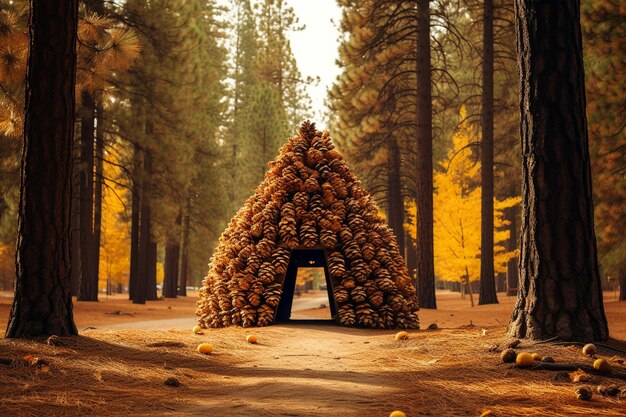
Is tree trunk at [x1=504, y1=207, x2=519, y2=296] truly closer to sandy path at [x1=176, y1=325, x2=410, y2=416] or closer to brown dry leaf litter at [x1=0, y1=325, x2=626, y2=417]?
brown dry leaf litter at [x1=0, y1=325, x2=626, y2=417]

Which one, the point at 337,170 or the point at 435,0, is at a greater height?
the point at 435,0

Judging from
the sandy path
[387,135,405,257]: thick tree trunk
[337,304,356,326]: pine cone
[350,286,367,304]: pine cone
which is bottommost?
the sandy path

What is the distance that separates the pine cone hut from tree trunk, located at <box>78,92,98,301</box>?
9982 millimetres

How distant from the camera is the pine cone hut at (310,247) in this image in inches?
424

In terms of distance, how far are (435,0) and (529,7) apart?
1349cm

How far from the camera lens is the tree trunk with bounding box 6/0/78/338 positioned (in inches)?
282

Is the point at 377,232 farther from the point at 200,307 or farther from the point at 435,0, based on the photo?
the point at 435,0

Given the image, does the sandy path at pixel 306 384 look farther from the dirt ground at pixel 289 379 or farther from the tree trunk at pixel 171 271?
the tree trunk at pixel 171 271

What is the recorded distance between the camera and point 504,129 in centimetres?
3155

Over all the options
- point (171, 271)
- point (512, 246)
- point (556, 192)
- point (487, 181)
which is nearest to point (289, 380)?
point (556, 192)

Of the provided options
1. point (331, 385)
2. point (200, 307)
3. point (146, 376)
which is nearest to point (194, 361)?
point (146, 376)

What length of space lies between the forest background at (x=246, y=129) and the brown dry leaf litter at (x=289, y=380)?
217 inches

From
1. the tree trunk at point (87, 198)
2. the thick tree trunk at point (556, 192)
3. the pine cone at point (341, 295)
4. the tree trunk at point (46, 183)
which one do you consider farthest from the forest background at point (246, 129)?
the thick tree trunk at point (556, 192)

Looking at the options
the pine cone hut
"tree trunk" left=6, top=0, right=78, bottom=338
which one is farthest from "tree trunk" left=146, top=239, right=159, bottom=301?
"tree trunk" left=6, top=0, right=78, bottom=338
